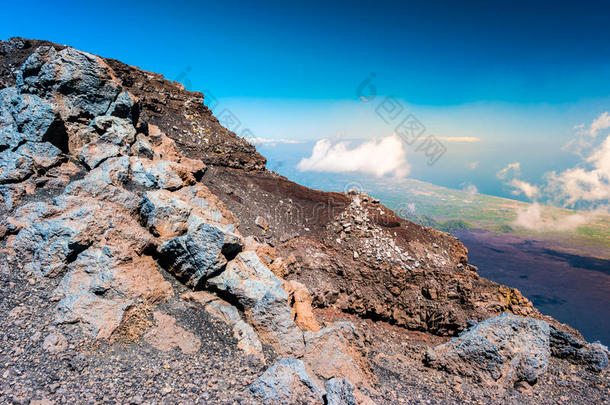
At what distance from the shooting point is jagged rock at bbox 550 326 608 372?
40.3 ft

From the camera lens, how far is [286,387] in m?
7.17

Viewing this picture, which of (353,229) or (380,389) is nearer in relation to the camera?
→ (380,389)

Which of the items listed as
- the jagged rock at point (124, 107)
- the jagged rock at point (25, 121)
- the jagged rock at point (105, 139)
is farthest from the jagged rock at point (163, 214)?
the jagged rock at point (124, 107)

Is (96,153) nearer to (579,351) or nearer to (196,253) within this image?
(196,253)

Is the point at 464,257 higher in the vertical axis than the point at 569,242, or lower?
lower

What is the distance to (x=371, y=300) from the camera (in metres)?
16.1

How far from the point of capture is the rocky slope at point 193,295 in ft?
23.7

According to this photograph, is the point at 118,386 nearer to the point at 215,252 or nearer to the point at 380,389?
the point at 215,252

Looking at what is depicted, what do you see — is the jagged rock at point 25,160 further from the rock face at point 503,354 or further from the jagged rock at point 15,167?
the rock face at point 503,354

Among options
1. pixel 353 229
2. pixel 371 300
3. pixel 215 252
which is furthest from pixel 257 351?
pixel 353 229

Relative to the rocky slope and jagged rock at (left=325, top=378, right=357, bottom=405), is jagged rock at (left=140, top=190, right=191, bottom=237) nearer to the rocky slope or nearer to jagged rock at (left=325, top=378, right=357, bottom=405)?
the rocky slope

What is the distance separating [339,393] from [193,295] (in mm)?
5829

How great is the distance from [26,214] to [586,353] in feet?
80.7

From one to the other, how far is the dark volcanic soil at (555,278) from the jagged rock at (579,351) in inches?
3270
